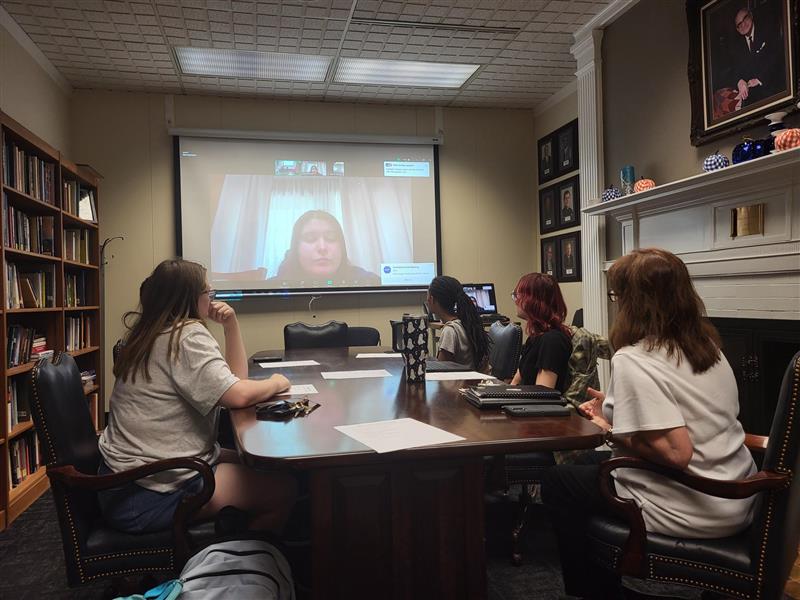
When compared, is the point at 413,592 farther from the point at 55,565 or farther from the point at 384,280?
the point at 384,280

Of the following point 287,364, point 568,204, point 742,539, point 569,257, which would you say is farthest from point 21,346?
point 568,204

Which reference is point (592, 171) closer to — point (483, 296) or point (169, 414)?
point (483, 296)

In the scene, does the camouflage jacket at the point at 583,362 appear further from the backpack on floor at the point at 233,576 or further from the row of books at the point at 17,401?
the row of books at the point at 17,401

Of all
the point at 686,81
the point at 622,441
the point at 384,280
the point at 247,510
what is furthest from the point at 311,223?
the point at 622,441

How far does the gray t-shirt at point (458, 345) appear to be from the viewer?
2.82 m

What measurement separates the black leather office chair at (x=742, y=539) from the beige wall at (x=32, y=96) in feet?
13.2

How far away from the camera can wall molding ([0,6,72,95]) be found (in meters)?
3.66

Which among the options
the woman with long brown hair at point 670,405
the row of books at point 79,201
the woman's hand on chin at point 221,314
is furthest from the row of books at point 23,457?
the woman with long brown hair at point 670,405

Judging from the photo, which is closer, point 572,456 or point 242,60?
point 572,456

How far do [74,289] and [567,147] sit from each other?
4.18m

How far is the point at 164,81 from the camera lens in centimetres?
484

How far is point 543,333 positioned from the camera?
2.17 metres

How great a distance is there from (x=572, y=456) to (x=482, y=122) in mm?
4463

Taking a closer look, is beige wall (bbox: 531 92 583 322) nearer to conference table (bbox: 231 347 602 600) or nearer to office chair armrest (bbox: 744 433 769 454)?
office chair armrest (bbox: 744 433 769 454)
